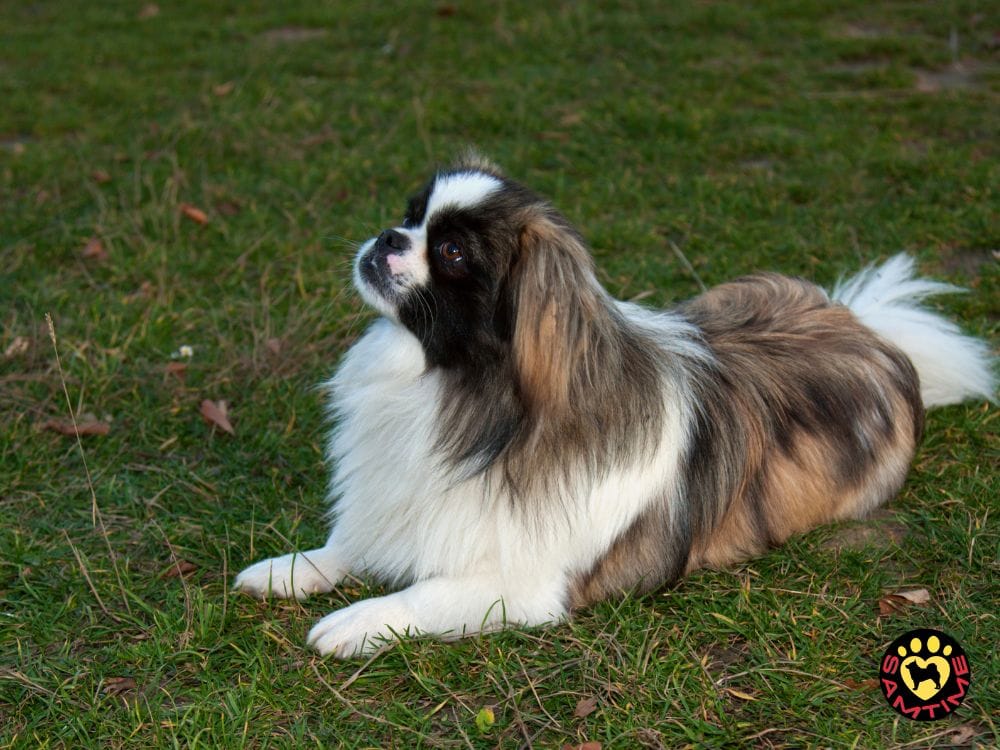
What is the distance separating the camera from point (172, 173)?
254 inches

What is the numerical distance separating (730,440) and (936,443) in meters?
1.17

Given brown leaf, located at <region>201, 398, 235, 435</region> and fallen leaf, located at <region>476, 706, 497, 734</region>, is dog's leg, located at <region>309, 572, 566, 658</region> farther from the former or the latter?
brown leaf, located at <region>201, 398, 235, 435</region>

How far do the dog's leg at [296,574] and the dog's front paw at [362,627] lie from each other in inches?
10.1

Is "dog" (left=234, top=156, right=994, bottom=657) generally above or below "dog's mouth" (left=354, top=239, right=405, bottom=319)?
below

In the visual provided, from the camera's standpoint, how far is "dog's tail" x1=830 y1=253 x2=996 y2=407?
4.18m

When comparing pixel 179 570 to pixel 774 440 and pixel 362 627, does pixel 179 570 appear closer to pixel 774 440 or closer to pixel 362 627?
pixel 362 627

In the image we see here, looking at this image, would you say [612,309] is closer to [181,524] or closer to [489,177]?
[489,177]

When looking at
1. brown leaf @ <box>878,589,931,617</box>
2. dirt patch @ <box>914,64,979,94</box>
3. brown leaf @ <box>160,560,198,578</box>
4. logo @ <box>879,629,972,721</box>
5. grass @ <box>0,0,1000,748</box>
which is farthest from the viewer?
dirt patch @ <box>914,64,979,94</box>

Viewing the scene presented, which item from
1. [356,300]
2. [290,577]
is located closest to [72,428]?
[356,300]

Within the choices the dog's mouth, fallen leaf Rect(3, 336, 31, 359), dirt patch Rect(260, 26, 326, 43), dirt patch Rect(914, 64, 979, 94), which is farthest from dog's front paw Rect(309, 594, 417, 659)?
dirt patch Rect(260, 26, 326, 43)

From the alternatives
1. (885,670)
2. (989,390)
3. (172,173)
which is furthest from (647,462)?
(172,173)

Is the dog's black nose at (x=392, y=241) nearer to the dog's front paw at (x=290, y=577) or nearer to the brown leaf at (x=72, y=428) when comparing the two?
the dog's front paw at (x=290, y=577)

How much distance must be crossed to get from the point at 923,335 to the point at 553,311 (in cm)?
184

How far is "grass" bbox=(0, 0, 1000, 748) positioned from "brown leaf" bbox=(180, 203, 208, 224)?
0.09 ft
